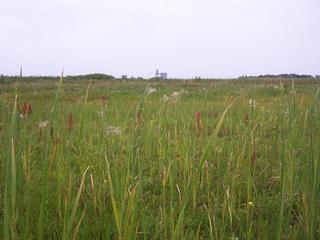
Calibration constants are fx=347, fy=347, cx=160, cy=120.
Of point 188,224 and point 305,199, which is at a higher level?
point 305,199

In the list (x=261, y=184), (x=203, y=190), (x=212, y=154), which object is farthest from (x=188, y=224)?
(x=212, y=154)

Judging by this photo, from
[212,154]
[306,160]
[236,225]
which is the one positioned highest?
[306,160]

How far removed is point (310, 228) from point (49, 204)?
1.77m

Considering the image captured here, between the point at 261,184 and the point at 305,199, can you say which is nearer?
the point at 305,199

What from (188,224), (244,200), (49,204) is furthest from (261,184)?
(49,204)

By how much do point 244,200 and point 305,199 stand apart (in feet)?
3.88

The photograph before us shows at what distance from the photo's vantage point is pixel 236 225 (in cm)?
253

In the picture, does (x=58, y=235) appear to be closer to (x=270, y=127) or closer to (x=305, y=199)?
(x=305, y=199)

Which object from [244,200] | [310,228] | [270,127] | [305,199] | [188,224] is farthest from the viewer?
[270,127]

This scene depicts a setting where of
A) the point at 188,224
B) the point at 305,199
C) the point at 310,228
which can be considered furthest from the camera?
A: the point at 188,224

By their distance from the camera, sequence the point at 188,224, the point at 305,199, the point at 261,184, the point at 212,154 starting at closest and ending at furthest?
the point at 305,199 → the point at 188,224 → the point at 261,184 → the point at 212,154

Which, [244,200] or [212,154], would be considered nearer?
[244,200]

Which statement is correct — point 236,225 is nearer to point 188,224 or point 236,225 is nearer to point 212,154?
point 188,224

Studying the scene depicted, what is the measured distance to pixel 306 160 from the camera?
1884mm
